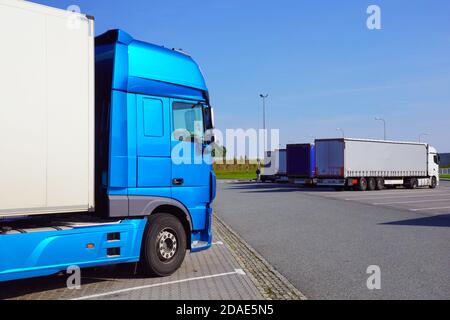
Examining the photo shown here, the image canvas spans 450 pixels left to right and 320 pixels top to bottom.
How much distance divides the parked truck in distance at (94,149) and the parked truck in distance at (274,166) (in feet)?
114

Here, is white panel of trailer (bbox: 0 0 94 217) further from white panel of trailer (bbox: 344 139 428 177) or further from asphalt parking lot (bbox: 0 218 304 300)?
white panel of trailer (bbox: 344 139 428 177)

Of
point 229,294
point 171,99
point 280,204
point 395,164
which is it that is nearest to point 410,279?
point 229,294

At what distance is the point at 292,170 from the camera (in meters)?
36.7

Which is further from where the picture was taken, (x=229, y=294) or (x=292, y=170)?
(x=292, y=170)

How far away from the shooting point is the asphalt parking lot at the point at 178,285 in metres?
6.56

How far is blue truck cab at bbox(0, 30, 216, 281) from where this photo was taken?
22.5 ft

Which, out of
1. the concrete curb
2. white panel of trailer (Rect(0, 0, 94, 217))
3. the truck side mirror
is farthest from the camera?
the truck side mirror

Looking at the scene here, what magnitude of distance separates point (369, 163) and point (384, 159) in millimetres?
1975

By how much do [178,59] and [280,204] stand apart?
14.3m

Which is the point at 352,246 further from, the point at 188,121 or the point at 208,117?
the point at 188,121

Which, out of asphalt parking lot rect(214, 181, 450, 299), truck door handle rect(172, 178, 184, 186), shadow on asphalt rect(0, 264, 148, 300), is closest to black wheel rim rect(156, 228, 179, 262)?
shadow on asphalt rect(0, 264, 148, 300)

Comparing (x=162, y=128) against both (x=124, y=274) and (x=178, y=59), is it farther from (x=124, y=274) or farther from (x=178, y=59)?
(x=124, y=274)

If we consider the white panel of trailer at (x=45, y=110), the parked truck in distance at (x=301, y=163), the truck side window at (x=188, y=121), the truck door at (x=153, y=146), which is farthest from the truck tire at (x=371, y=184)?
the white panel of trailer at (x=45, y=110)

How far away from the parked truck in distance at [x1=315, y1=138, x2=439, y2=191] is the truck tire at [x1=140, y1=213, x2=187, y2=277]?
24.0 metres
